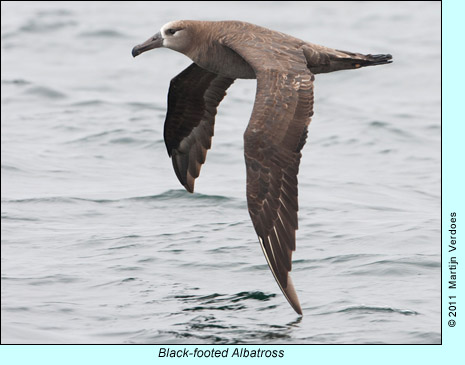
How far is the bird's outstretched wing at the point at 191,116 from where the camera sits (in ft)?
42.9

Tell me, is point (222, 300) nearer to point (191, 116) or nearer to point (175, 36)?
point (191, 116)

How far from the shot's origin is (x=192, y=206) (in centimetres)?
1464

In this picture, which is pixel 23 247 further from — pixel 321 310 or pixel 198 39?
pixel 321 310

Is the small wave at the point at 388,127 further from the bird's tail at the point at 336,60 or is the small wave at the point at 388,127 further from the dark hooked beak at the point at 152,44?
the dark hooked beak at the point at 152,44

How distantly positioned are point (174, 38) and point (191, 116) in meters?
1.27

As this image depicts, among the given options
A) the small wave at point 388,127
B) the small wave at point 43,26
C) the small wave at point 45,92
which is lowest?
the small wave at point 388,127

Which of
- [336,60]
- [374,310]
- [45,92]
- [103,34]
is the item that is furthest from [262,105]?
[103,34]

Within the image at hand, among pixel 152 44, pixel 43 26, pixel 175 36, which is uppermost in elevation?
pixel 175 36

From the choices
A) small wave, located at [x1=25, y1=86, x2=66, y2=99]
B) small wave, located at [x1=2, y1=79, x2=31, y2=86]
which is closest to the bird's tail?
small wave, located at [x1=25, y1=86, x2=66, y2=99]

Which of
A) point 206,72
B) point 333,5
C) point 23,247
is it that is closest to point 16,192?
point 23,247

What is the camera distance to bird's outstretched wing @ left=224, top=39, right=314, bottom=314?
10.1m

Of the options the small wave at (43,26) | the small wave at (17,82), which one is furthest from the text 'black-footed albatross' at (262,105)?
the small wave at (43,26)

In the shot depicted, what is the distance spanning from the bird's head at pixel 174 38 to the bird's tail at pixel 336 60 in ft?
4.82

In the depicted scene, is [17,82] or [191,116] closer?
[191,116]
